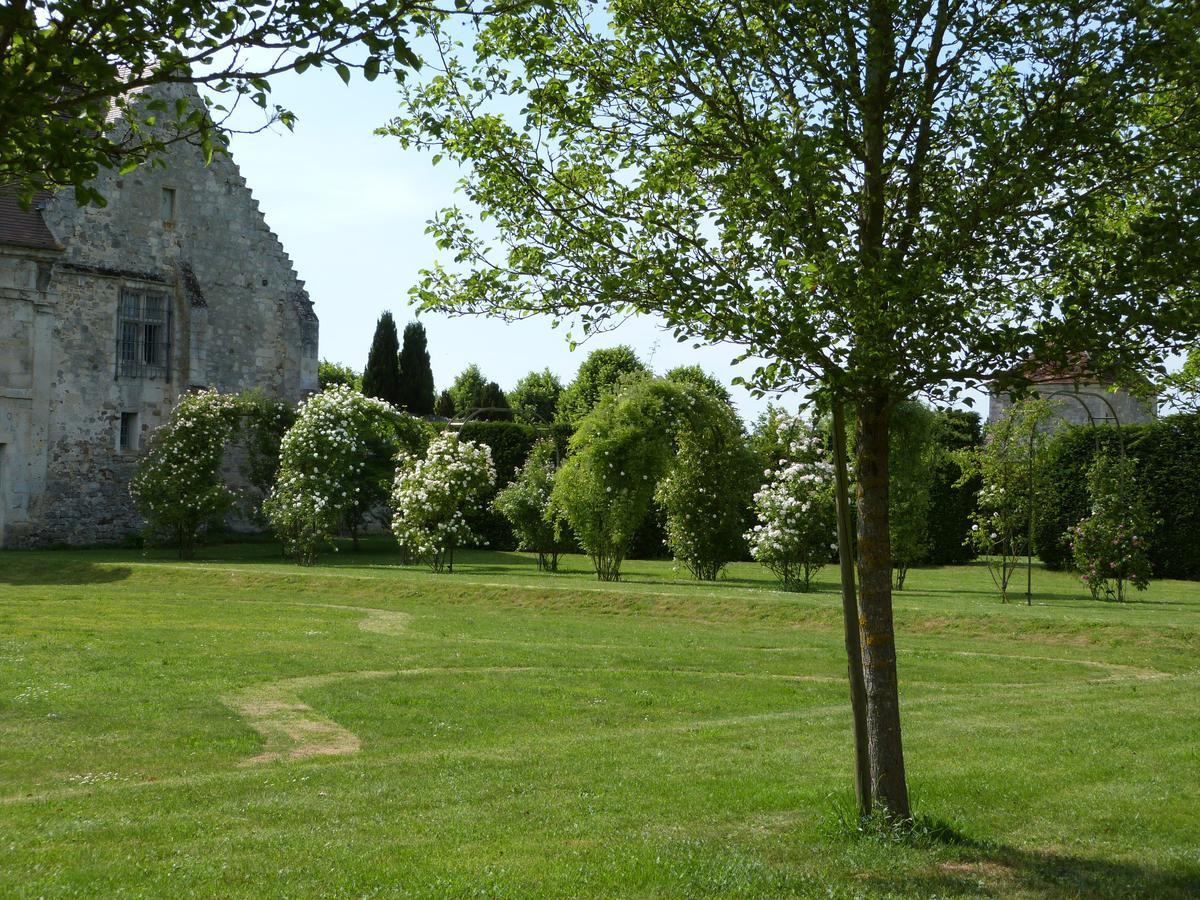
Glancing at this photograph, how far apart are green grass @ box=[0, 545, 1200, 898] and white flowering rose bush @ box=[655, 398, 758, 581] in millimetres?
6244

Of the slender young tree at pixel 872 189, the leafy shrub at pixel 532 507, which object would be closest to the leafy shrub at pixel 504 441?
the leafy shrub at pixel 532 507

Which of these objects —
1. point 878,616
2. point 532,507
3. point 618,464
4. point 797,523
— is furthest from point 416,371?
point 878,616

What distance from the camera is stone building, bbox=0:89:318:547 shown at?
1246 inches

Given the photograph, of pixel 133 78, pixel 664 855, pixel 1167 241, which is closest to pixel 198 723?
pixel 664 855

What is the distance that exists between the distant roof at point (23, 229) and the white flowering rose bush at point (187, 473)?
5379 mm

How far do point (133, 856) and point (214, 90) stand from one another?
4.19 metres

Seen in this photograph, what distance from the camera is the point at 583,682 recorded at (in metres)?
13.4

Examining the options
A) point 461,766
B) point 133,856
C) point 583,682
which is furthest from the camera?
point 583,682

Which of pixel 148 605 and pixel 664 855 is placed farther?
pixel 148 605

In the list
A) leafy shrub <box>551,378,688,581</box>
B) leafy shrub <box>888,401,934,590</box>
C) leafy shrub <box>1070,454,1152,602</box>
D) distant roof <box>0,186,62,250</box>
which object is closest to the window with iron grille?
distant roof <box>0,186,62,250</box>

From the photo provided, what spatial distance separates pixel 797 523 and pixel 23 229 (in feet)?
70.5

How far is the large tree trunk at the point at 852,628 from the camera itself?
6.98m

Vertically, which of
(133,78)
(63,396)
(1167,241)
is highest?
(63,396)

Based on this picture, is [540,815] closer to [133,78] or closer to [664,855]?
[664,855]
